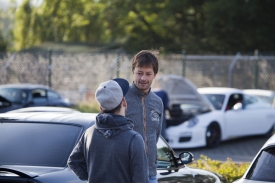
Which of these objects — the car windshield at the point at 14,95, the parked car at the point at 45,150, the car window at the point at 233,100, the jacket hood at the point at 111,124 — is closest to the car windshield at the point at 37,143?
the parked car at the point at 45,150

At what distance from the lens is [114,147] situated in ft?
13.4

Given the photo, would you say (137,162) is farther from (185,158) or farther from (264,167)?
(185,158)

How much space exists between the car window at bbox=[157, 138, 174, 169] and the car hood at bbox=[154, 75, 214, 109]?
26.2 ft

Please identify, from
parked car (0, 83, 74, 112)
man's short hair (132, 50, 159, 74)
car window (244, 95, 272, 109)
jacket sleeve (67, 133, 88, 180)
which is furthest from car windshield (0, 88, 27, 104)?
jacket sleeve (67, 133, 88, 180)

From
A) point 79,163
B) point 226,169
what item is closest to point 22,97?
point 226,169

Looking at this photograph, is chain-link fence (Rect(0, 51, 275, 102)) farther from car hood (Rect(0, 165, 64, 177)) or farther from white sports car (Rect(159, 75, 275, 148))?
car hood (Rect(0, 165, 64, 177))

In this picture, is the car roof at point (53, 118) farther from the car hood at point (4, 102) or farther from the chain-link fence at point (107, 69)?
the chain-link fence at point (107, 69)

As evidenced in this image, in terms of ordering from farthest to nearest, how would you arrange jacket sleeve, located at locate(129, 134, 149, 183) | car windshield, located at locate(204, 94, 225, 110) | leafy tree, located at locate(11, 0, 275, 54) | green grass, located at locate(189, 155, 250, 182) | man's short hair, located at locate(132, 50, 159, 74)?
leafy tree, located at locate(11, 0, 275, 54)
car windshield, located at locate(204, 94, 225, 110)
green grass, located at locate(189, 155, 250, 182)
man's short hair, located at locate(132, 50, 159, 74)
jacket sleeve, located at locate(129, 134, 149, 183)

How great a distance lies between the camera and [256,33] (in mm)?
33344

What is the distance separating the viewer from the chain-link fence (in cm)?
2159

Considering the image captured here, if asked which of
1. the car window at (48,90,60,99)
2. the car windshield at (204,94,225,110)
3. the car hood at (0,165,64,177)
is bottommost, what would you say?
the car window at (48,90,60,99)

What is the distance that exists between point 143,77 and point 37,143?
1148mm

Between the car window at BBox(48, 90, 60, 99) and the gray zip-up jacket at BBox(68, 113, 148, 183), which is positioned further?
the car window at BBox(48, 90, 60, 99)

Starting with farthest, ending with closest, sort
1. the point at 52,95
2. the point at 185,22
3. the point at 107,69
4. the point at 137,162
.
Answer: the point at 185,22 < the point at 107,69 < the point at 52,95 < the point at 137,162
